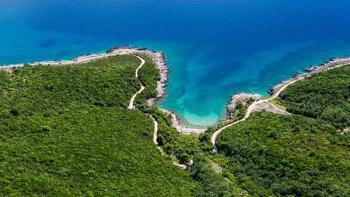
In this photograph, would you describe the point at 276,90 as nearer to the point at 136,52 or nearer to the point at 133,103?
the point at 133,103

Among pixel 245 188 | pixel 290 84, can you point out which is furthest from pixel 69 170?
pixel 290 84

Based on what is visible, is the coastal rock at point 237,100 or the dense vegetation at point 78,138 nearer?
the dense vegetation at point 78,138

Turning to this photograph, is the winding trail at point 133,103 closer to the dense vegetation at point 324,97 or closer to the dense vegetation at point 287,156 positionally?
the dense vegetation at point 287,156

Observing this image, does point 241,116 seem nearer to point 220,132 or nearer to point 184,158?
point 220,132

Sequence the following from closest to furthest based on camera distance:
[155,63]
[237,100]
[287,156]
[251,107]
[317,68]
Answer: [287,156], [251,107], [237,100], [317,68], [155,63]

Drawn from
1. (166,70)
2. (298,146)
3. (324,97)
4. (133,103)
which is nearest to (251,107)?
(324,97)

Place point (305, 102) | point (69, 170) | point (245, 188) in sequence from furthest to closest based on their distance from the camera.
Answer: point (305, 102), point (245, 188), point (69, 170)

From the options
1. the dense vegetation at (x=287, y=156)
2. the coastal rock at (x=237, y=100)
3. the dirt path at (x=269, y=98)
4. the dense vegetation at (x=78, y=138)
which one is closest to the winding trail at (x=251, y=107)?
the dirt path at (x=269, y=98)
